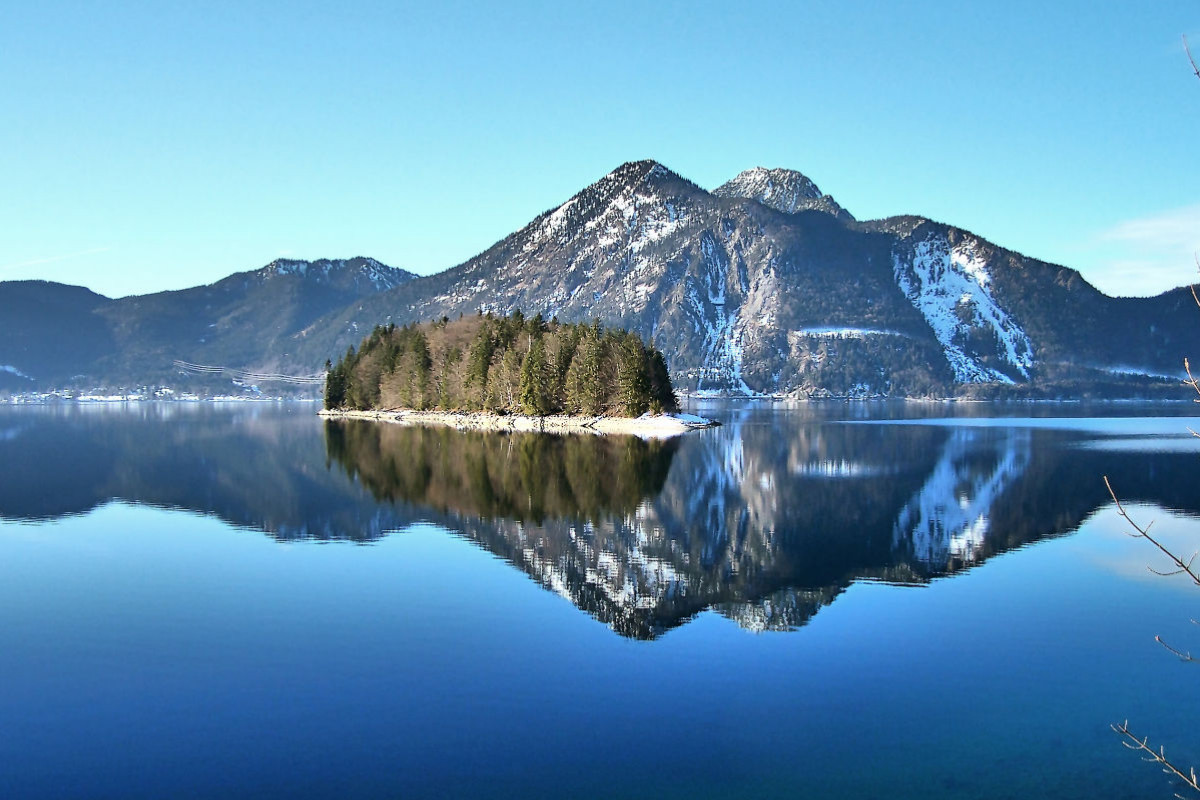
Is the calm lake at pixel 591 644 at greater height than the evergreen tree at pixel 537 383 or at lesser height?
lesser

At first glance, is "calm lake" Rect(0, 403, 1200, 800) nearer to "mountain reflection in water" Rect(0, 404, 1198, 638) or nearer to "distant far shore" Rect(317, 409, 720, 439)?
"mountain reflection in water" Rect(0, 404, 1198, 638)

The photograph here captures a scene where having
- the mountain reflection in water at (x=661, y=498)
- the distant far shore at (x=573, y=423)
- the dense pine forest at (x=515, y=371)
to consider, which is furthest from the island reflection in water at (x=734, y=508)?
the dense pine forest at (x=515, y=371)

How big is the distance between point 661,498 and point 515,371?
7382cm

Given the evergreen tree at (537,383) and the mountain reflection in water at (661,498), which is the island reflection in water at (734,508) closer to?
the mountain reflection in water at (661,498)

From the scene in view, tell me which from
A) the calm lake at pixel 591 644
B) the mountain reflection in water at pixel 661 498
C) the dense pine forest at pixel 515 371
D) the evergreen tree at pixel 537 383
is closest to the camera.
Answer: the calm lake at pixel 591 644

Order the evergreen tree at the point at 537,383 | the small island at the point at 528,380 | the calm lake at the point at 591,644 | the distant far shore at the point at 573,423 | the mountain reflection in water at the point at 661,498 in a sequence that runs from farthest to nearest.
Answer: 1. the evergreen tree at the point at 537,383
2. the small island at the point at 528,380
3. the distant far shore at the point at 573,423
4. the mountain reflection in water at the point at 661,498
5. the calm lake at the point at 591,644

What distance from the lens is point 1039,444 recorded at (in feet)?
287

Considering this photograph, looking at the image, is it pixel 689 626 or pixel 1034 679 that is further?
pixel 689 626

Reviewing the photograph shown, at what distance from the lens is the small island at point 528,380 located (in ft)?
359

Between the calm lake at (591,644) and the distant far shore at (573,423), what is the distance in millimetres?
53994

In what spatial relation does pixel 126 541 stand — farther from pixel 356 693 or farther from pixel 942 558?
pixel 942 558

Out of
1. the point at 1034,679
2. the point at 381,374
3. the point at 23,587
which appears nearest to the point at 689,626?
the point at 1034,679

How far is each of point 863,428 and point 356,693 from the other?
108 m

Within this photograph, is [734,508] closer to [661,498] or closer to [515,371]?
[661,498]
